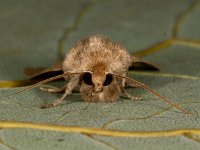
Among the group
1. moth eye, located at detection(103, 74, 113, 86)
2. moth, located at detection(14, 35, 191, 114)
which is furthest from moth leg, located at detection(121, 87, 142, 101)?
moth eye, located at detection(103, 74, 113, 86)

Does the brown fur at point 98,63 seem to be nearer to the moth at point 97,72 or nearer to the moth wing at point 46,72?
the moth at point 97,72

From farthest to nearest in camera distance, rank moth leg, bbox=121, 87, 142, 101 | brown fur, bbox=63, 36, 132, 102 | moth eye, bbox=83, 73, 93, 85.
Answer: moth leg, bbox=121, 87, 142, 101 → moth eye, bbox=83, 73, 93, 85 → brown fur, bbox=63, 36, 132, 102

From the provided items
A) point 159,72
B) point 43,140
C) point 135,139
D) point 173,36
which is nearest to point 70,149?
point 43,140

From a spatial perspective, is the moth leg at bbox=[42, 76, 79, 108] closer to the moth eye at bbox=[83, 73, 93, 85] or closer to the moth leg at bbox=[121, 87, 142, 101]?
the moth eye at bbox=[83, 73, 93, 85]

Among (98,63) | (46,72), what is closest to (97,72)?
(98,63)

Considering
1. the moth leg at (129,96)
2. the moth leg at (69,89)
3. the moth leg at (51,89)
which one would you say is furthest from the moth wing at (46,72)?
the moth leg at (129,96)

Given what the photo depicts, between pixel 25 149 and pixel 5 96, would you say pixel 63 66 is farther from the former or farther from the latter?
pixel 25 149
